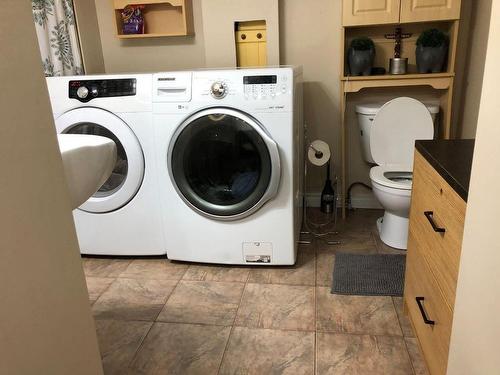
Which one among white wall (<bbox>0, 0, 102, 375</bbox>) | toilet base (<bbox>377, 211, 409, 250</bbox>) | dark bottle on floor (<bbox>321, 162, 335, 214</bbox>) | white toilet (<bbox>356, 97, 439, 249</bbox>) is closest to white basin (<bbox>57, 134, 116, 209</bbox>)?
white wall (<bbox>0, 0, 102, 375</bbox>)

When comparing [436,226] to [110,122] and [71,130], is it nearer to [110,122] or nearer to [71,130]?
[110,122]

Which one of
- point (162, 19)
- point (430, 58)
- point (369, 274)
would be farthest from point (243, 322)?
point (162, 19)

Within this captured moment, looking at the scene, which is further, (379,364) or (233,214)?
(233,214)

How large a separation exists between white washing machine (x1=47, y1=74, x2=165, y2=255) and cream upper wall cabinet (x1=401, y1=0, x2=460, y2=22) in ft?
4.65

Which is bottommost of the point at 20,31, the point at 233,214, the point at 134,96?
the point at 233,214

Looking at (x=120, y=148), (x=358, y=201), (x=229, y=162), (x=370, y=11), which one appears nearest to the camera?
(x=229, y=162)

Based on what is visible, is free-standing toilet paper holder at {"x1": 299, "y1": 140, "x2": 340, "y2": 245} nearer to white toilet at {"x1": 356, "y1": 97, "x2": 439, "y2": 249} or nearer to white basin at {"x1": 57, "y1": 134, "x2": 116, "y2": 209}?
white toilet at {"x1": 356, "y1": 97, "x2": 439, "y2": 249}

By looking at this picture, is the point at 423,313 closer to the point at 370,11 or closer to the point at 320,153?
the point at 320,153

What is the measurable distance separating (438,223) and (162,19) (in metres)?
2.21

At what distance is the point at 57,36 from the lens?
2.35 m

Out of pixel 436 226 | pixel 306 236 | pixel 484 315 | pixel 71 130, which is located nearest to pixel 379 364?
pixel 436 226

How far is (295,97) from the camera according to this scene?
6.38 ft

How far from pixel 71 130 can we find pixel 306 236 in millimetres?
1427

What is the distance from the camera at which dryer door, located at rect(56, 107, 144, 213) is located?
2.04 m
